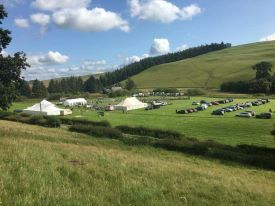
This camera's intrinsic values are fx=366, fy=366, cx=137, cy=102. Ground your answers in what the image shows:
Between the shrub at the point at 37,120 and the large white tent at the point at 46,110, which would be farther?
the large white tent at the point at 46,110

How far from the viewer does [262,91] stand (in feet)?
431

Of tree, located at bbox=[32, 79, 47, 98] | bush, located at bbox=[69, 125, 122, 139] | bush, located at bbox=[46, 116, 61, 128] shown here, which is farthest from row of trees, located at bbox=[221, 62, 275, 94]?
bush, located at bbox=[69, 125, 122, 139]

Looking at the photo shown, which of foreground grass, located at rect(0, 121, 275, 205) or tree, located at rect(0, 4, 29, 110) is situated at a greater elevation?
tree, located at rect(0, 4, 29, 110)

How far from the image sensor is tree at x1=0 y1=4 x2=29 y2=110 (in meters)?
29.4

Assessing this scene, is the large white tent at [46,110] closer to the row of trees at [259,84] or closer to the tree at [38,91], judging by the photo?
the row of trees at [259,84]

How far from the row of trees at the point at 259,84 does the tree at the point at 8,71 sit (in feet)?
Result: 370

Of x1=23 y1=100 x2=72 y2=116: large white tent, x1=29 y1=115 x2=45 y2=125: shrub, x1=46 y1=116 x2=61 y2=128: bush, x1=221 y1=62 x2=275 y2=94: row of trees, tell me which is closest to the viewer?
x1=46 y1=116 x2=61 y2=128: bush

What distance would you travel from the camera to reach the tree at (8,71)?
29.4m

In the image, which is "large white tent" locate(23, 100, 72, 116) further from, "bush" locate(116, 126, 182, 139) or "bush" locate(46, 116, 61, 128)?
"bush" locate(116, 126, 182, 139)

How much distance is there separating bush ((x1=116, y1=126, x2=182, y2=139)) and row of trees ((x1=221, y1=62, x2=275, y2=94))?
84.5 m

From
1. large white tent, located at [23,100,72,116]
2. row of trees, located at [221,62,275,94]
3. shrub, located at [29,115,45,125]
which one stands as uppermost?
row of trees, located at [221,62,275,94]

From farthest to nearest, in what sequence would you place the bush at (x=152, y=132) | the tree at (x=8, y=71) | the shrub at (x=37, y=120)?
the shrub at (x=37, y=120) → the bush at (x=152, y=132) → the tree at (x=8, y=71)

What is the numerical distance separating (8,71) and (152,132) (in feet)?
95.3

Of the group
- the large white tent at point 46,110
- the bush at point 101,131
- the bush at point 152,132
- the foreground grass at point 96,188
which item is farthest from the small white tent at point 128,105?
the foreground grass at point 96,188
